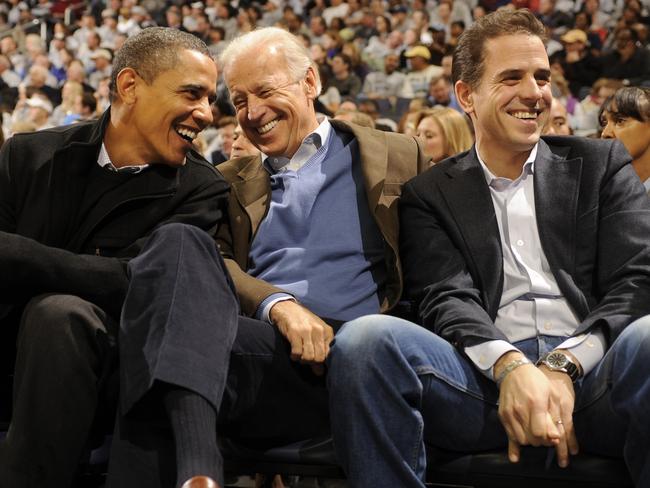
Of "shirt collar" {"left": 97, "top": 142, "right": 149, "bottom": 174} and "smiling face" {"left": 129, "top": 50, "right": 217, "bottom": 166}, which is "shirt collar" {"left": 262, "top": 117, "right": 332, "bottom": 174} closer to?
"smiling face" {"left": 129, "top": 50, "right": 217, "bottom": 166}

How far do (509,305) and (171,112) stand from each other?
920mm

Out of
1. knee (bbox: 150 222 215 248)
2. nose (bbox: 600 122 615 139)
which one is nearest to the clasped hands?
knee (bbox: 150 222 215 248)

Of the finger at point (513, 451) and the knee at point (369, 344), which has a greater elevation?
the knee at point (369, 344)

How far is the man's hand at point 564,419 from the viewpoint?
156 cm

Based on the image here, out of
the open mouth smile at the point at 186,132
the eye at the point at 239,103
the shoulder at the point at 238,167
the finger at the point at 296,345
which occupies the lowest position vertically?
the finger at the point at 296,345

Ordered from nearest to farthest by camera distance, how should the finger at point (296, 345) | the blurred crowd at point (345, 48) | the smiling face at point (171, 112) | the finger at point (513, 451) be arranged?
1. the finger at point (513, 451)
2. the finger at point (296, 345)
3. the smiling face at point (171, 112)
4. the blurred crowd at point (345, 48)

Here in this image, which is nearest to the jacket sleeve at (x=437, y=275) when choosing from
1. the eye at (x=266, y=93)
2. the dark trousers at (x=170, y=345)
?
the dark trousers at (x=170, y=345)

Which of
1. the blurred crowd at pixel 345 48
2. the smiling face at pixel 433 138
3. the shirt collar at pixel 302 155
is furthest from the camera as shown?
the blurred crowd at pixel 345 48

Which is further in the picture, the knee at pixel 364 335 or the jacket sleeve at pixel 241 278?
the jacket sleeve at pixel 241 278

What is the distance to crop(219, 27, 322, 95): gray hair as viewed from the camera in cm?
238

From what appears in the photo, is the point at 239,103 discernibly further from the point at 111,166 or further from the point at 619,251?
the point at 619,251

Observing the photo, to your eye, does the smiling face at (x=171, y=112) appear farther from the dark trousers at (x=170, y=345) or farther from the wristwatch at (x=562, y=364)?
the wristwatch at (x=562, y=364)

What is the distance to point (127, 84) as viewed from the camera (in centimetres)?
225

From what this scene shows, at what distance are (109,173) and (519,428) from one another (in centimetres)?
111
